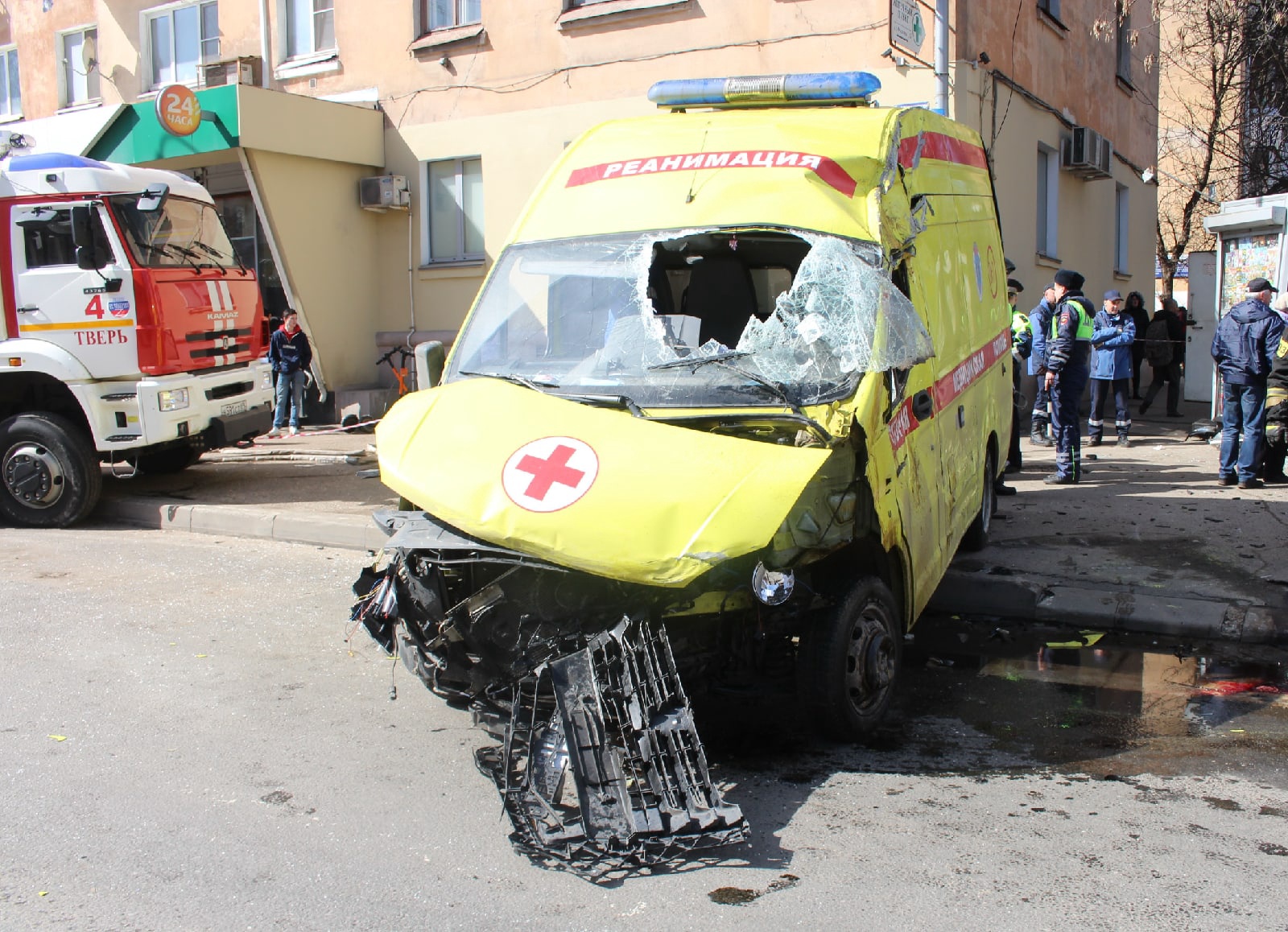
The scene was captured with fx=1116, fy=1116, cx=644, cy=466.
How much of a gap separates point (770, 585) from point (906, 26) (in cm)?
899

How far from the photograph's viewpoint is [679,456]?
387 centimetres

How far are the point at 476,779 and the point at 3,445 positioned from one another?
23.8ft

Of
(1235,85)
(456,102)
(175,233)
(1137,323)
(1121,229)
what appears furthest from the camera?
(1235,85)

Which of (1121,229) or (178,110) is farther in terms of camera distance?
(1121,229)

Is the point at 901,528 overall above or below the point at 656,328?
below

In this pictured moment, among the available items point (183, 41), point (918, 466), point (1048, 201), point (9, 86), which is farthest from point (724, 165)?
point (9, 86)

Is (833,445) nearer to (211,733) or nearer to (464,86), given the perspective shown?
(211,733)

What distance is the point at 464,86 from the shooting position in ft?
49.1

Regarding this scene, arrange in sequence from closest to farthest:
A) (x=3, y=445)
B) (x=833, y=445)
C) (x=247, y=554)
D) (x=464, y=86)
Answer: (x=833, y=445)
(x=247, y=554)
(x=3, y=445)
(x=464, y=86)

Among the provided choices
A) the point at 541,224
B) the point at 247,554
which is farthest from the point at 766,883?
the point at 247,554

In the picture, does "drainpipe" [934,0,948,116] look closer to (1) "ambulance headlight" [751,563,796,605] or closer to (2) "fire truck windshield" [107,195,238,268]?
(2) "fire truck windshield" [107,195,238,268]

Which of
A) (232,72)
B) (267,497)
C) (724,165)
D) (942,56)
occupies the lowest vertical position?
(267,497)

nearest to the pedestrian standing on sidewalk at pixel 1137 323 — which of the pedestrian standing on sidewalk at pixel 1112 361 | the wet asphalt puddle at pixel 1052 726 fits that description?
the pedestrian standing on sidewalk at pixel 1112 361

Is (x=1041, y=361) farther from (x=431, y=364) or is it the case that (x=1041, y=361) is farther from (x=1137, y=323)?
(x=431, y=364)
